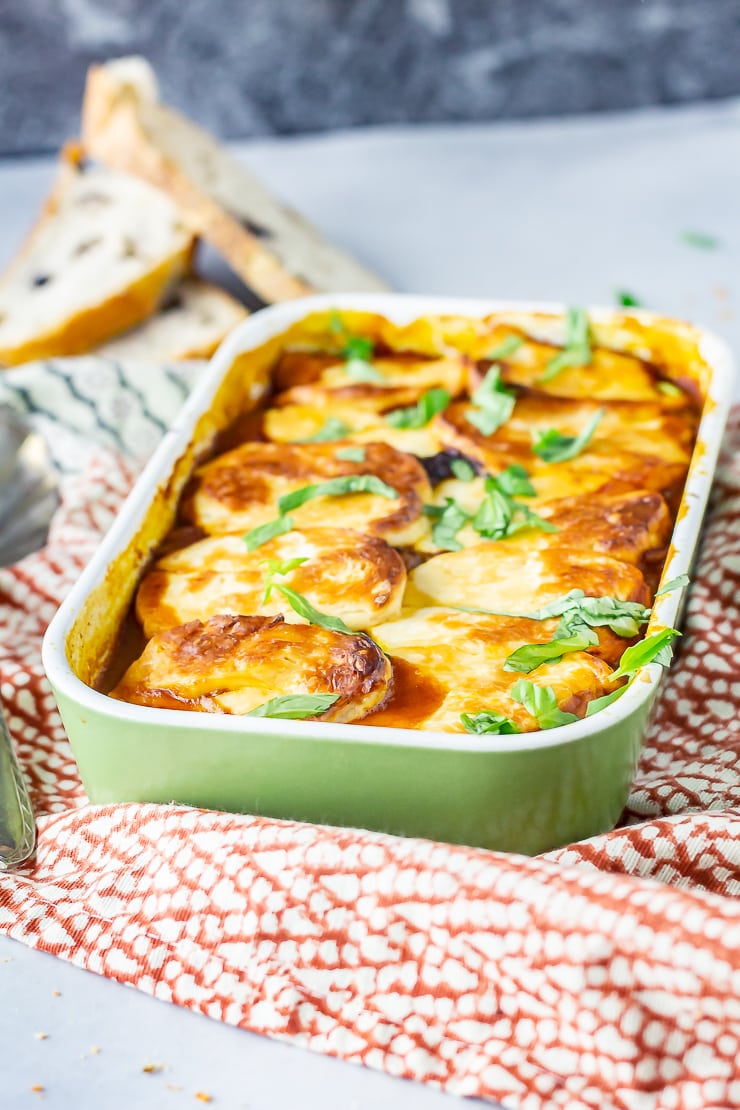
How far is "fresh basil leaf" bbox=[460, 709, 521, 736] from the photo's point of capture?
1619mm

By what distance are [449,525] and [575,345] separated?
630 millimetres

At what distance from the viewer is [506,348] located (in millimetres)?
2600

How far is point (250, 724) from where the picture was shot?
1.58 m

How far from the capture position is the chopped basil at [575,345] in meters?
2.58

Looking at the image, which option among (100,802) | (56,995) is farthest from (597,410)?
(56,995)

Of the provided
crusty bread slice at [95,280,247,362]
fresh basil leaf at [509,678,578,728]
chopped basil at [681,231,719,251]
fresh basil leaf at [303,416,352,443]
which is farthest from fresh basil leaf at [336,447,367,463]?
chopped basil at [681,231,719,251]

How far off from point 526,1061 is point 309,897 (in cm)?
31

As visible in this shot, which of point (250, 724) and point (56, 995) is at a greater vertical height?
point (250, 724)

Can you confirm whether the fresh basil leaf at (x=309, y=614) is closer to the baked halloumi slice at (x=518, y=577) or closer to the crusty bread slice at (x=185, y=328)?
the baked halloumi slice at (x=518, y=577)

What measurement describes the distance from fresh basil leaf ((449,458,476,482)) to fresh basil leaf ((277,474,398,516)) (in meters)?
0.18

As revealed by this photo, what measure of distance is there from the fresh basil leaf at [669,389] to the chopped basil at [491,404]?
30 centimetres

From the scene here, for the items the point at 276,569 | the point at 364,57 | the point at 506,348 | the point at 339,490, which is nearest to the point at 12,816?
the point at 276,569

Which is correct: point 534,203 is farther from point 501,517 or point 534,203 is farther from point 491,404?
point 501,517

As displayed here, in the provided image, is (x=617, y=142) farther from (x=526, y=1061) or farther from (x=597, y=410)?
(x=526, y=1061)
